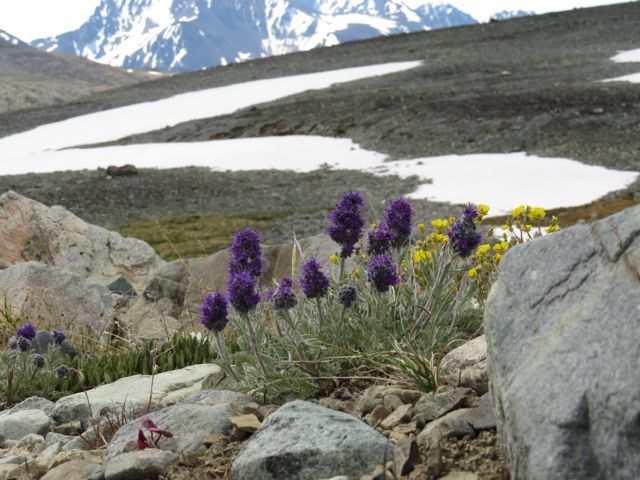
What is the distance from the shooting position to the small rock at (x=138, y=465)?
141 inches

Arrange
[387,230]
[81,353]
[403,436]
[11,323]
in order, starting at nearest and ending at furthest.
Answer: [403,436]
[387,230]
[81,353]
[11,323]

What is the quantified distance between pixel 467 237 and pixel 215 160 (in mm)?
31867

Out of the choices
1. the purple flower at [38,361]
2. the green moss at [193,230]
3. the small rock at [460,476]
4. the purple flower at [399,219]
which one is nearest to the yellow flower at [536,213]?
the purple flower at [399,219]

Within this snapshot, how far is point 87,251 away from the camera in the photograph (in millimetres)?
13883

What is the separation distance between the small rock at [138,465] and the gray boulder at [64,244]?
10052mm

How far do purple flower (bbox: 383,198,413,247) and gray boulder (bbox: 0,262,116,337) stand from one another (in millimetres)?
5790

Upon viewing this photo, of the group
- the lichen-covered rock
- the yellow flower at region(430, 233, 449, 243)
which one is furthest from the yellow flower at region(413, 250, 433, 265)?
the lichen-covered rock

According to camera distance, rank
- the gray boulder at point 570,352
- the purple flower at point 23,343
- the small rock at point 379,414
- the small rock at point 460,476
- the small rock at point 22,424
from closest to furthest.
Answer: the gray boulder at point 570,352 < the small rock at point 460,476 < the small rock at point 379,414 < the small rock at point 22,424 < the purple flower at point 23,343

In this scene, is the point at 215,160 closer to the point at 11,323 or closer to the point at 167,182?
the point at 167,182

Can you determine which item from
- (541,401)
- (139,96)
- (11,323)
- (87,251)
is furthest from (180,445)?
(139,96)

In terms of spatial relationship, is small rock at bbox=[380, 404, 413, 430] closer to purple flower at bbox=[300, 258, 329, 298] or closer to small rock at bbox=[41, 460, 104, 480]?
purple flower at bbox=[300, 258, 329, 298]

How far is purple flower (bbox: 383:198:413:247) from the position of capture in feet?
15.5

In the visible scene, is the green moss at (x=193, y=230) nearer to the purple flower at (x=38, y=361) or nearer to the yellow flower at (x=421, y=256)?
the purple flower at (x=38, y=361)

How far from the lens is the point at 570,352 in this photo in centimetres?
260
